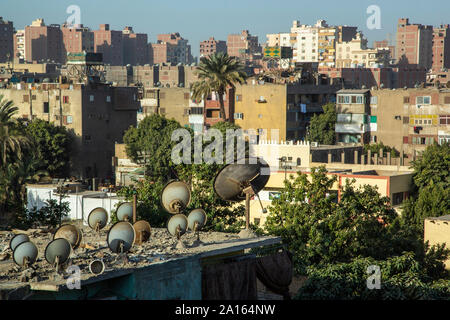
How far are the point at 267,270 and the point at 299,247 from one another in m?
7.33

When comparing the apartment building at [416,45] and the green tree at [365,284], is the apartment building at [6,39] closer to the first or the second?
the apartment building at [416,45]

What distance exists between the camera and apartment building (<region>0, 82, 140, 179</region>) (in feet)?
249

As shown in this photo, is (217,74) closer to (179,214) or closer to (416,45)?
(179,214)

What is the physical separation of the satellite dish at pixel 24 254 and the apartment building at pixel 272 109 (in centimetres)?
6080

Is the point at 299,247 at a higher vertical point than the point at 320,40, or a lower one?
lower

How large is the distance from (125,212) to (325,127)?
5721 cm

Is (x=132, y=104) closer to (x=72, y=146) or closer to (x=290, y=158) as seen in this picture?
(x=72, y=146)

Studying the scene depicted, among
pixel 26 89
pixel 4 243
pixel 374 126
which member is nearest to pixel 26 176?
pixel 4 243

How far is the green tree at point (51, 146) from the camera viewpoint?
235 ft

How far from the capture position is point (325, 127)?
3076 inches

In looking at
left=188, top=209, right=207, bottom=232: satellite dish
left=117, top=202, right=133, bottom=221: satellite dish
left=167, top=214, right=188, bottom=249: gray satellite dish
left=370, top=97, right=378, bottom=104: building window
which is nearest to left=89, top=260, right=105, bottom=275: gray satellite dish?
left=167, top=214, right=188, bottom=249: gray satellite dish

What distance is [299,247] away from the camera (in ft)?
87.2

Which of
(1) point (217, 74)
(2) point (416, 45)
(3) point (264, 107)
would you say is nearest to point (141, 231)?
(1) point (217, 74)

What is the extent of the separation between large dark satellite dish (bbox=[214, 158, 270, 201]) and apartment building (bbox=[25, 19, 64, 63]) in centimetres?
17446
